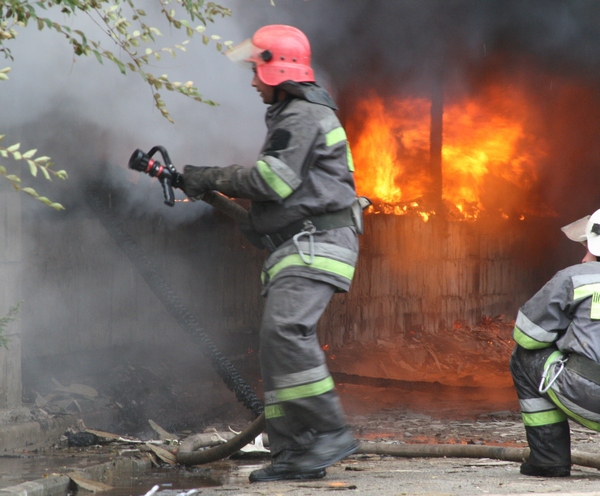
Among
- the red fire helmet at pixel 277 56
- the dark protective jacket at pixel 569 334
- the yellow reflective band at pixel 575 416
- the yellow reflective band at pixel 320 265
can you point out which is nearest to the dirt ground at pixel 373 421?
the yellow reflective band at pixel 575 416

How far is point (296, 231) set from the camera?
3537 mm

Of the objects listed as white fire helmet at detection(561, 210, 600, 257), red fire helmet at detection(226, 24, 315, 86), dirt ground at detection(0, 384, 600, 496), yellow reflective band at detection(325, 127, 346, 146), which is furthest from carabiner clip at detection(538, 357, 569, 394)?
red fire helmet at detection(226, 24, 315, 86)

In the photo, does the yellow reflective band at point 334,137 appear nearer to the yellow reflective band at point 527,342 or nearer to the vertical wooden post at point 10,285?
the yellow reflective band at point 527,342

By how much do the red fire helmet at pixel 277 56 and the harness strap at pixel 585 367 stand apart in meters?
1.84

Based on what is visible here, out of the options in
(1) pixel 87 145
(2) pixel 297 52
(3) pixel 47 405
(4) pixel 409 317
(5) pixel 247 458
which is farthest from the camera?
(4) pixel 409 317

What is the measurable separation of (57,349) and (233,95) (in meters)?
2.82

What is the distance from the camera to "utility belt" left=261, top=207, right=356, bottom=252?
3.51 m

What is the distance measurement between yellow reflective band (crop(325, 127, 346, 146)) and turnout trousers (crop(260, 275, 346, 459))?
64cm

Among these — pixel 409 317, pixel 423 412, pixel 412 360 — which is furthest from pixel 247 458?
pixel 409 317

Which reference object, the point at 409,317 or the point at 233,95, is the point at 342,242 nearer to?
the point at 233,95

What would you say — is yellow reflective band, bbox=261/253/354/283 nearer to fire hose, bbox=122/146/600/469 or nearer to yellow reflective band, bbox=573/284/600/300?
fire hose, bbox=122/146/600/469

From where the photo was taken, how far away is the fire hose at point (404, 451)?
4.09 meters

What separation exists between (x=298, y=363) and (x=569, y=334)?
1.38 m

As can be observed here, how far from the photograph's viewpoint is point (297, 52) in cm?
364
